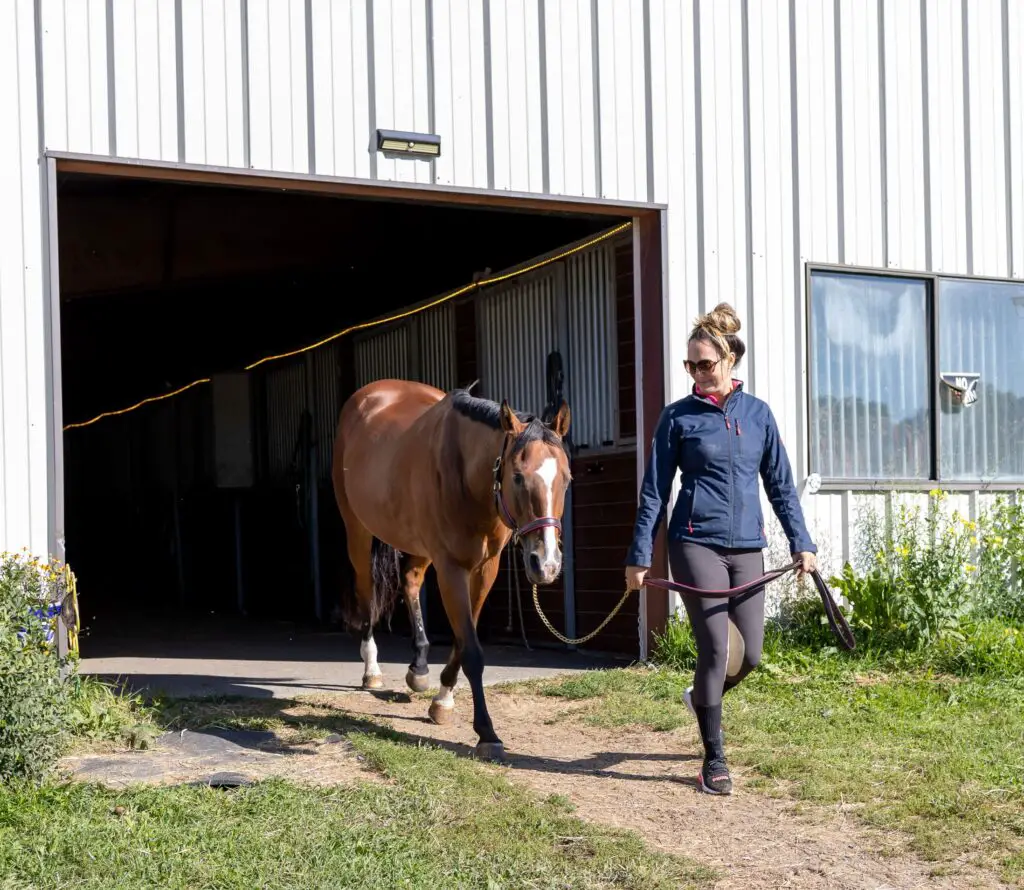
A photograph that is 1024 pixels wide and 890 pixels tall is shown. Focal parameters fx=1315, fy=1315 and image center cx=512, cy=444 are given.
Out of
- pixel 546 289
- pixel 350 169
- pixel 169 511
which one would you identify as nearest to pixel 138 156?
pixel 350 169

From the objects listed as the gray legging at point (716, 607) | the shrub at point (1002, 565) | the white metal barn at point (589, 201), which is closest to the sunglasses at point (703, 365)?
the gray legging at point (716, 607)

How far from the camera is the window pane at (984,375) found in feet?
28.3

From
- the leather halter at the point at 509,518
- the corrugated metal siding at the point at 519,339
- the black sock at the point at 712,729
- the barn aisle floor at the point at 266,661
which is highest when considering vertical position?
the corrugated metal siding at the point at 519,339

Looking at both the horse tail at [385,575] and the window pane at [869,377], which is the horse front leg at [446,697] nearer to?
the horse tail at [385,575]

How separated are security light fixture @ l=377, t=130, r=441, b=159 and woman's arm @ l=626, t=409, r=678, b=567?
8.18ft

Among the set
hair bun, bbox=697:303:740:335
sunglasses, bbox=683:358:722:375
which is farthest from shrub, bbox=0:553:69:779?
hair bun, bbox=697:303:740:335

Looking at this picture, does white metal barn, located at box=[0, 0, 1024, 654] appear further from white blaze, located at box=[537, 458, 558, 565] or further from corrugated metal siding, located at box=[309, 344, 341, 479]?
white blaze, located at box=[537, 458, 558, 565]

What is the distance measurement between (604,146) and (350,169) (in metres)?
1.57

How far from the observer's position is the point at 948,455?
28.2 feet

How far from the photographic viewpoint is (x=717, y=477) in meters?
5.06

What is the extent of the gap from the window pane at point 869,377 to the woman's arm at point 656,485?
3.14m

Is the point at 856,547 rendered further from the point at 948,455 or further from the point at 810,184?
the point at 810,184

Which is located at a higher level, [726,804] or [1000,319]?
[1000,319]

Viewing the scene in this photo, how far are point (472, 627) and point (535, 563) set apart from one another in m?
0.93
